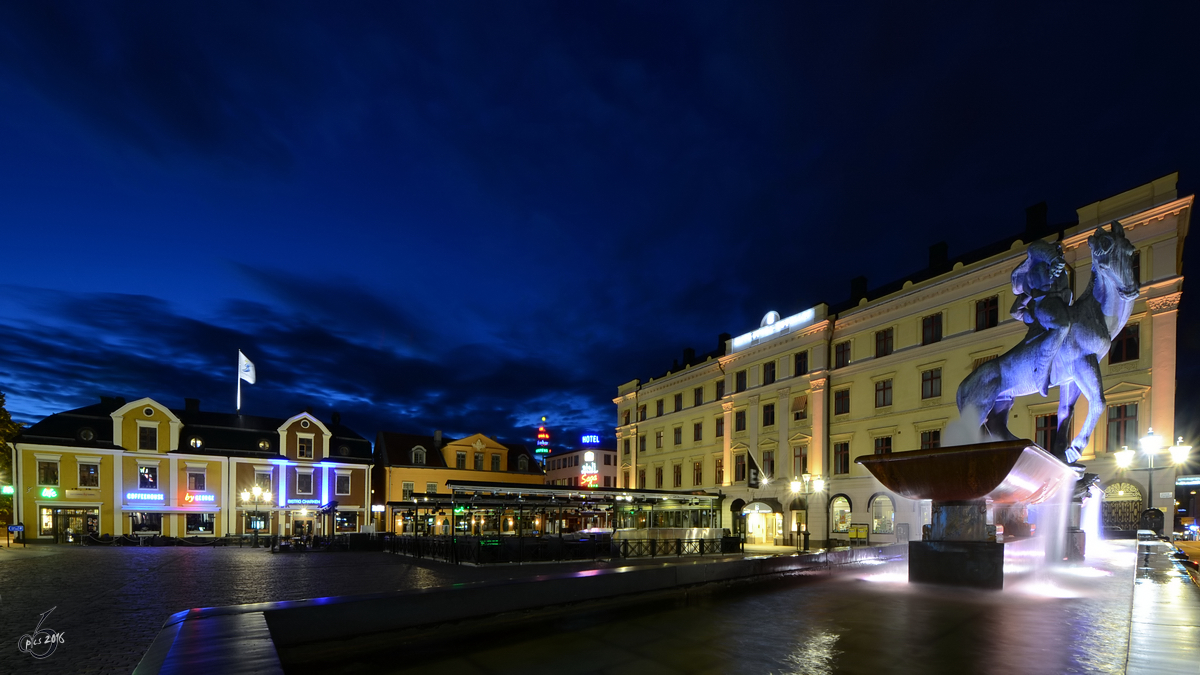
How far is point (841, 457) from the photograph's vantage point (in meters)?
38.3

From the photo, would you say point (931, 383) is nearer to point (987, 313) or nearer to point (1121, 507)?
point (987, 313)

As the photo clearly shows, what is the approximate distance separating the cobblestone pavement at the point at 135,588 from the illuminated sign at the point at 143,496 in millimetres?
15319

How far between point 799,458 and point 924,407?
913cm

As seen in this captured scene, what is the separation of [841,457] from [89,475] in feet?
155

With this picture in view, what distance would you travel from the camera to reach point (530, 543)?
85.9 feet

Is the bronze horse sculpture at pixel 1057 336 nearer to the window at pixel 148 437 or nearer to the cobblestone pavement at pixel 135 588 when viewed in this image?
the cobblestone pavement at pixel 135 588

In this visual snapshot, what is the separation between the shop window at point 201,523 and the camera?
151ft

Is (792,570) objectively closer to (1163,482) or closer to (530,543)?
(530,543)

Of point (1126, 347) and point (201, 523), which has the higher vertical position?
point (1126, 347)

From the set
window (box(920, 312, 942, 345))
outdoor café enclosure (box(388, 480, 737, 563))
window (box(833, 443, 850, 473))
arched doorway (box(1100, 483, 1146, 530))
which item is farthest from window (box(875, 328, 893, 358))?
arched doorway (box(1100, 483, 1146, 530))

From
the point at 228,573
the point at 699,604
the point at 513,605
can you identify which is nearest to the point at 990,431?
the point at 699,604

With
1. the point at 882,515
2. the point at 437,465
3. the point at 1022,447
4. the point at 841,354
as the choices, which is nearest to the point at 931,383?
the point at 841,354

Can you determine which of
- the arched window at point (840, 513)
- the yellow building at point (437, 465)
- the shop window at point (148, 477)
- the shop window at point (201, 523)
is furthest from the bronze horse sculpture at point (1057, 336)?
the shop window at point (148, 477)

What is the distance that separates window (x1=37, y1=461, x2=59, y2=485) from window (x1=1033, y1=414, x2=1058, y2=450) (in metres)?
54.9
